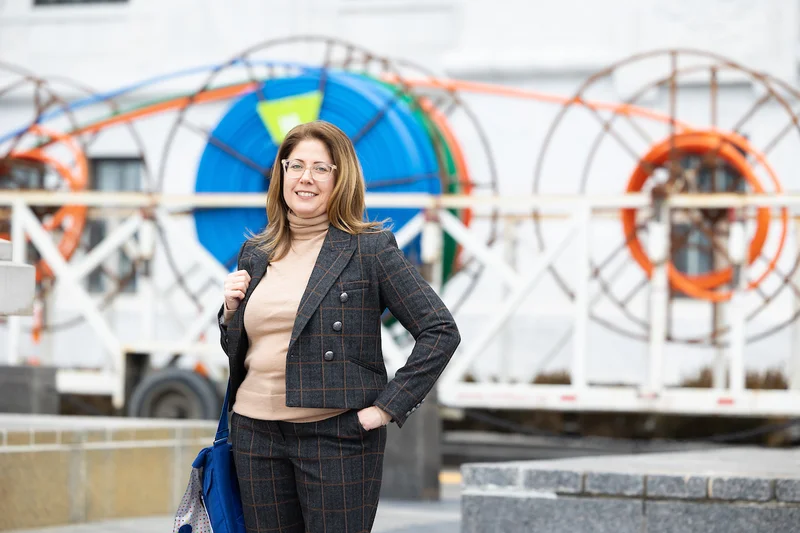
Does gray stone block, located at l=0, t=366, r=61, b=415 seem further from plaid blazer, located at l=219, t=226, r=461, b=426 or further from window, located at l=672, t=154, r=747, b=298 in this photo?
plaid blazer, located at l=219, t=226, r=461, b=426

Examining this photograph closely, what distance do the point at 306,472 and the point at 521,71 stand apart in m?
13.1

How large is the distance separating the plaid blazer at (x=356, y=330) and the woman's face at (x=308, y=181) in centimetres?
9

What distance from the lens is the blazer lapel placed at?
344cm

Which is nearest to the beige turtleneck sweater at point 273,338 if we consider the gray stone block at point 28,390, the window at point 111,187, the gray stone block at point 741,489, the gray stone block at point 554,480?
the gray stone block at point 554,480

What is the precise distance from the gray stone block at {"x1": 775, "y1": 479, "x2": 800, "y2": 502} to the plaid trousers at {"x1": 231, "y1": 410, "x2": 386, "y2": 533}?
1985 mm

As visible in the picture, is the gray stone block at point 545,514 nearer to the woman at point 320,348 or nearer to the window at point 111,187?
the woman at point 320,348

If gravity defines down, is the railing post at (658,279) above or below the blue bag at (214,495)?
above

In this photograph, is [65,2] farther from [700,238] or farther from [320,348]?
[320,348]

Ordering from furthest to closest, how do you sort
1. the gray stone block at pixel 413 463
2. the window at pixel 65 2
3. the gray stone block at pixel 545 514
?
1. the window at pixel 65 2
2. the gray stone block at pixel 413 463
3. the gray stone block at pixel 545 514

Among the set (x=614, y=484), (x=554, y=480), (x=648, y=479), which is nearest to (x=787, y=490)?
(x=648, y=479)

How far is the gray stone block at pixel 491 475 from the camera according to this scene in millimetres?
5168

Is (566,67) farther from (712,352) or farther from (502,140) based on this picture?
(712,352)

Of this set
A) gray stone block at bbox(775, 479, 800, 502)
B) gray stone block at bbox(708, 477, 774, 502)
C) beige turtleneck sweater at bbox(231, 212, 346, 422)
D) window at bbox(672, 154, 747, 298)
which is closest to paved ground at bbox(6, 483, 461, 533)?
gray stone block at bbox(708, 477, 774, 502)

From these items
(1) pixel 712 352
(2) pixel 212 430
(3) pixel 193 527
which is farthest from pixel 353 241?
(1) pixel 712 352
